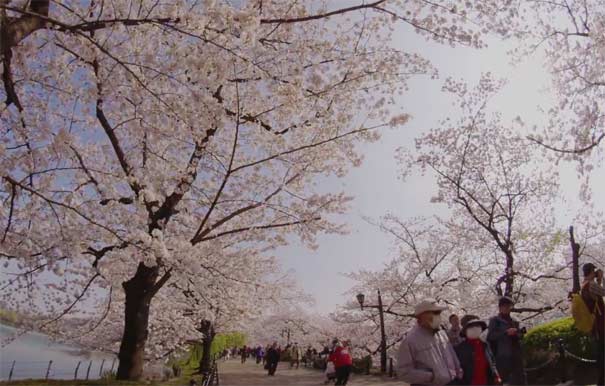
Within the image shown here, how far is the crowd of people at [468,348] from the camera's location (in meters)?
4.39

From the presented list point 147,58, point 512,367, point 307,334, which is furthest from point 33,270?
point 307,334

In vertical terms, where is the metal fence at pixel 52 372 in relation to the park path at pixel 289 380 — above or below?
below

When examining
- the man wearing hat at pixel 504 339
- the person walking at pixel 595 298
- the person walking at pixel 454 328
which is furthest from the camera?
the person walking at pixel 454 328

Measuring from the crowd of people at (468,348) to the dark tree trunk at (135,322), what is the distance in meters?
6.09

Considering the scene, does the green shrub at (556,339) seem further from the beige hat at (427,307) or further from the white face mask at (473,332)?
the beige hat at (427,307)

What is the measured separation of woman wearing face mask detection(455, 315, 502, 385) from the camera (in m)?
A: 5.14

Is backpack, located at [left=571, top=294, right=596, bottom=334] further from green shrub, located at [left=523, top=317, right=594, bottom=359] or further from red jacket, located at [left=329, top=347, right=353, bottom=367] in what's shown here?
red jacket, located at [left=329, top=347, right=353, bottom=367]

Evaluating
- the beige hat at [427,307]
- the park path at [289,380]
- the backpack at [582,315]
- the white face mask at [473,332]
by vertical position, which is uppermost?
the backpack at [582,315]

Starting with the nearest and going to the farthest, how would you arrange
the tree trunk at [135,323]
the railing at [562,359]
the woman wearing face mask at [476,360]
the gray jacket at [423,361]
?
the gray jacket at [423,361], the woman wearing face mask at [476,360], the railing at [562,359], the tree trunk at [135,323]

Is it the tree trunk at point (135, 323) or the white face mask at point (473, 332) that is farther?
the tree trunk at point (135, 323)

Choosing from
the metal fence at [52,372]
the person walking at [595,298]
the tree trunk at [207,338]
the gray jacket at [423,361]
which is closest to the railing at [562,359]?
the person walking at [595,298]

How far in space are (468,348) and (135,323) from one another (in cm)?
703

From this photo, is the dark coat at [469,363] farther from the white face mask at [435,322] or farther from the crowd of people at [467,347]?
the white face mask at [435,322]

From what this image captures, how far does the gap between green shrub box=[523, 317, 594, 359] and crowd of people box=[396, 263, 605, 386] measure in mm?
3840
